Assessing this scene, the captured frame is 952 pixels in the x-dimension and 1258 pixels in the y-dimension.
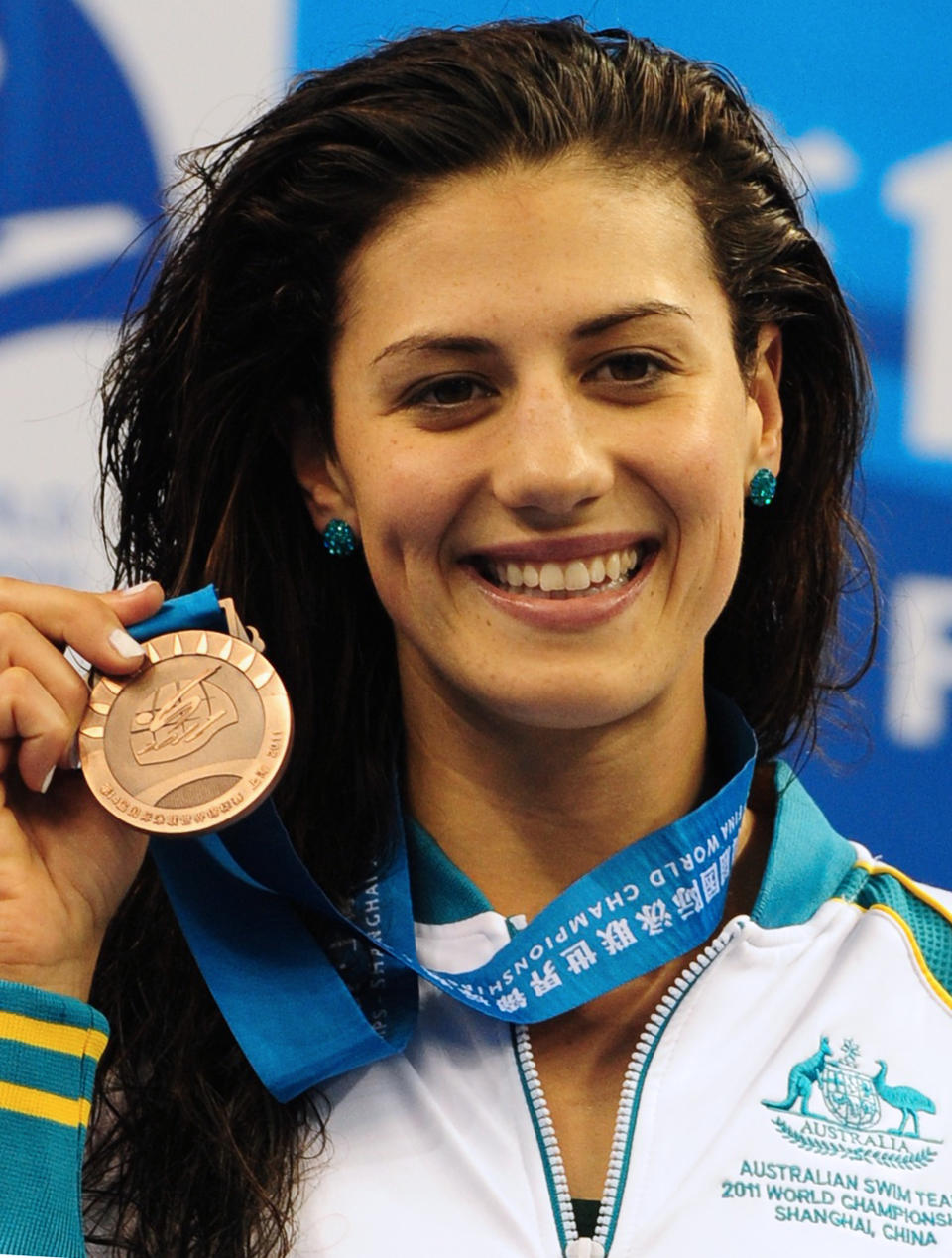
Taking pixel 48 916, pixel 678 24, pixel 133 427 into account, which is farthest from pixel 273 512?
pixel 678 24

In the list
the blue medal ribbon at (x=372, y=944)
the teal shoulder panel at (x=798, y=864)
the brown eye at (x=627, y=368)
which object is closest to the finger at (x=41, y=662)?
the blue medal ribbon at (x=372, y=944)

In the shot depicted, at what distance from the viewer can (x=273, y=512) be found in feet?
7.66

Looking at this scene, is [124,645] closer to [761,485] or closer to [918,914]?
[761,485]

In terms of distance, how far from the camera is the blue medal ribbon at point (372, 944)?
1.99 m

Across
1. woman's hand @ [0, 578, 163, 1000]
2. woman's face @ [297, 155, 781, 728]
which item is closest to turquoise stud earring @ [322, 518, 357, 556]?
woman's face @ [297, 155, 781, 728]

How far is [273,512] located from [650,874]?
0.64m

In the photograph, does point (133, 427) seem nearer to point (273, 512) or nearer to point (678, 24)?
point (273, 512)

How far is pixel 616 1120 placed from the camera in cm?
197

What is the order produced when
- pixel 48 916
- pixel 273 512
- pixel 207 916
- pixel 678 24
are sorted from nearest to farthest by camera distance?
pixel 48 916 → pixel 207 916 → pixel 273 512 → pixel 678 24

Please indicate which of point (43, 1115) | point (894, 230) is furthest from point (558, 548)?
point (894, 230)

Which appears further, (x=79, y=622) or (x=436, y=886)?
(x=436, y=886)

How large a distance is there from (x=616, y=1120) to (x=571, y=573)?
→ 1.81ft

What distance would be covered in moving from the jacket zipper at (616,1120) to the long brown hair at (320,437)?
22 cm

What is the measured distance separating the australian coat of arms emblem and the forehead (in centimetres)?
80
